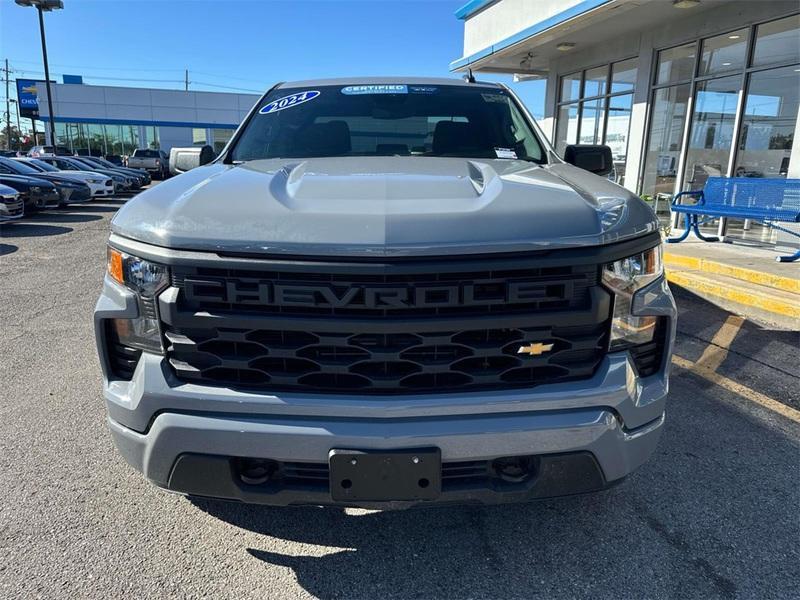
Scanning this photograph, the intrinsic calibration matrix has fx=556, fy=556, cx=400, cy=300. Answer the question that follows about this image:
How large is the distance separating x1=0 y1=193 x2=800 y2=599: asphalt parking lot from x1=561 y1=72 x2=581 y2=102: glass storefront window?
11273 millimetres

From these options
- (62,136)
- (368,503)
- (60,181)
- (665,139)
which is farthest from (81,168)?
(62,136)

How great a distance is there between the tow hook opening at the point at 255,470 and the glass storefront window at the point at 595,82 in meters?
12.2

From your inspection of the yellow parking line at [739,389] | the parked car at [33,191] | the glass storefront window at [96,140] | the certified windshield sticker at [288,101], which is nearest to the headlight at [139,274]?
the certified windshield sticker at [288,101]

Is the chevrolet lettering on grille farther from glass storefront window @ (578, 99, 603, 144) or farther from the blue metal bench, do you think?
glass storefront window @ (578, 99, 603, 144)

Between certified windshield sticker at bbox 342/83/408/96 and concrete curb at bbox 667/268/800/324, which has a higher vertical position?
certified windshield sticker at bbox 342/83/408/96

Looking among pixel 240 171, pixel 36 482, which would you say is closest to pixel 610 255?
pixel 240 171

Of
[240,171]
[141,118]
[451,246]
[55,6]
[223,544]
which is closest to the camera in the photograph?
[451,246]

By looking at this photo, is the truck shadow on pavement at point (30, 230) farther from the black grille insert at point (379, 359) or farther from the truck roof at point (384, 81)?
the black grille insert at point (379, 359)

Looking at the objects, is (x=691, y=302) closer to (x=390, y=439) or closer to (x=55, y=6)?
(x=390, y=439)

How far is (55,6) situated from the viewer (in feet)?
90.5

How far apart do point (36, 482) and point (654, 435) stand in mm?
2762

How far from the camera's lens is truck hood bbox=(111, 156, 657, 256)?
171 centimetres

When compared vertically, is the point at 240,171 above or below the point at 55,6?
below

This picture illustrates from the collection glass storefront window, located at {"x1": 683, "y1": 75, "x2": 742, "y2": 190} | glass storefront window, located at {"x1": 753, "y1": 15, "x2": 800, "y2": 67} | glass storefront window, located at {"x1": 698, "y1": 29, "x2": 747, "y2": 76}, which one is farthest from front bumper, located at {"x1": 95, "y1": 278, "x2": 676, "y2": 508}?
glass storefront window, located at {"x1": 698, "y1": 29, "x2": 747, "y2": 76}
